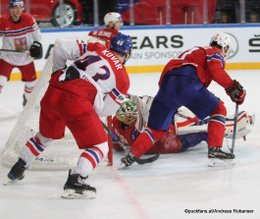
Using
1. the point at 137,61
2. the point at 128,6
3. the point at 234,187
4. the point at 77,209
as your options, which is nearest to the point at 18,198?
the point at 77,209

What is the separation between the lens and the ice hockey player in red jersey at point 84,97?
408 centimetres

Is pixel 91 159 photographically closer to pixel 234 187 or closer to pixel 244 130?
pixel 234 187

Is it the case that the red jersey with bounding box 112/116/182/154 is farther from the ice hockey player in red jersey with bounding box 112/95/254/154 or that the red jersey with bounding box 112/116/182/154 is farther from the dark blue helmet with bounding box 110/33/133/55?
the dark blue helmet with bounding box 110/33/133/55

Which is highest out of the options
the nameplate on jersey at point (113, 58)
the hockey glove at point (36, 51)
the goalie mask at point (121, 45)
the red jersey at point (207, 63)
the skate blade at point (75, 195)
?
the goalie mask at point (121, 45)

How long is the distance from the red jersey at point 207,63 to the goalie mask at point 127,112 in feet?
1.29

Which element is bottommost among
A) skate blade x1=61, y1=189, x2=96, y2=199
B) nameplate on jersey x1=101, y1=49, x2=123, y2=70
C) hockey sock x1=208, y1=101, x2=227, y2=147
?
skate blade x1=61, y1=189, x2=96, y2=199

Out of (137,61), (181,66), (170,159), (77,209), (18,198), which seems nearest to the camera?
(77,209)

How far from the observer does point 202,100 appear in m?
4.84

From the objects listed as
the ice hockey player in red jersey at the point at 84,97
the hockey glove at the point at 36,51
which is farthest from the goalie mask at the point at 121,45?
the hockey glove at the point at 36,51

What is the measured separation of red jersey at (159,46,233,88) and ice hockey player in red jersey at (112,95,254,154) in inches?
16.4

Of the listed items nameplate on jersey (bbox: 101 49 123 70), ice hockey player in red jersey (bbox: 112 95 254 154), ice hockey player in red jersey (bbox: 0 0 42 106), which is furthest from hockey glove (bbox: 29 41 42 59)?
nameplate on jersey (bbox: 101 49 123 70)

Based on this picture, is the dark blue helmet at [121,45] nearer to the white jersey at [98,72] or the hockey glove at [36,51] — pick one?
the white jersey at [98,72]

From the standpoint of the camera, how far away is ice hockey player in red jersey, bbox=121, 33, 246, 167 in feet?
15.6

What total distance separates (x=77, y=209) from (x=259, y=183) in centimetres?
121
